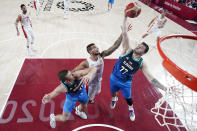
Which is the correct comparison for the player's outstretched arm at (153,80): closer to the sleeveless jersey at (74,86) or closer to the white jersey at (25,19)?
the sleeveless jersey at (74,86)

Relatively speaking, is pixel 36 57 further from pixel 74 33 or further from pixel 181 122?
pixel 181 122

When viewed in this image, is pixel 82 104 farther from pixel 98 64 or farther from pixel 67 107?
pixel 98 64

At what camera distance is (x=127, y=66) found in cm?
296

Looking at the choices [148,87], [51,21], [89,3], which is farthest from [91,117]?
[89,3]

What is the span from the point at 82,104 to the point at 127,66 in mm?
1254

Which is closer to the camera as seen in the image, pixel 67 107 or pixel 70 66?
pixel 67 107

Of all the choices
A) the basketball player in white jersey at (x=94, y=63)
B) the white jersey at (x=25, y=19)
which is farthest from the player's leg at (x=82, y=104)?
the white jersey at (x=25, y=19)

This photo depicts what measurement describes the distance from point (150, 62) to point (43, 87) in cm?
395

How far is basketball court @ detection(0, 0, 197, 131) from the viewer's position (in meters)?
3.43

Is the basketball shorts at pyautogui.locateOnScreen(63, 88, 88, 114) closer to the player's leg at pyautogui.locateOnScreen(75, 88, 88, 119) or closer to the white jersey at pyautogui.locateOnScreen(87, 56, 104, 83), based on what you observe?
the player's leg at pyautogui.locateOnScreen(75, 88, 88, 119)

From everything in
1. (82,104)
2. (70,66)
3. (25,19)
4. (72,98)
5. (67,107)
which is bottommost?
(70,66)

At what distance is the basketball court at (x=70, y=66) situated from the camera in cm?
343

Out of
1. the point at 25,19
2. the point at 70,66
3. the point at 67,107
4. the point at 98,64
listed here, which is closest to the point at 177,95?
the point at 98,64

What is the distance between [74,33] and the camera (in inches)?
285
